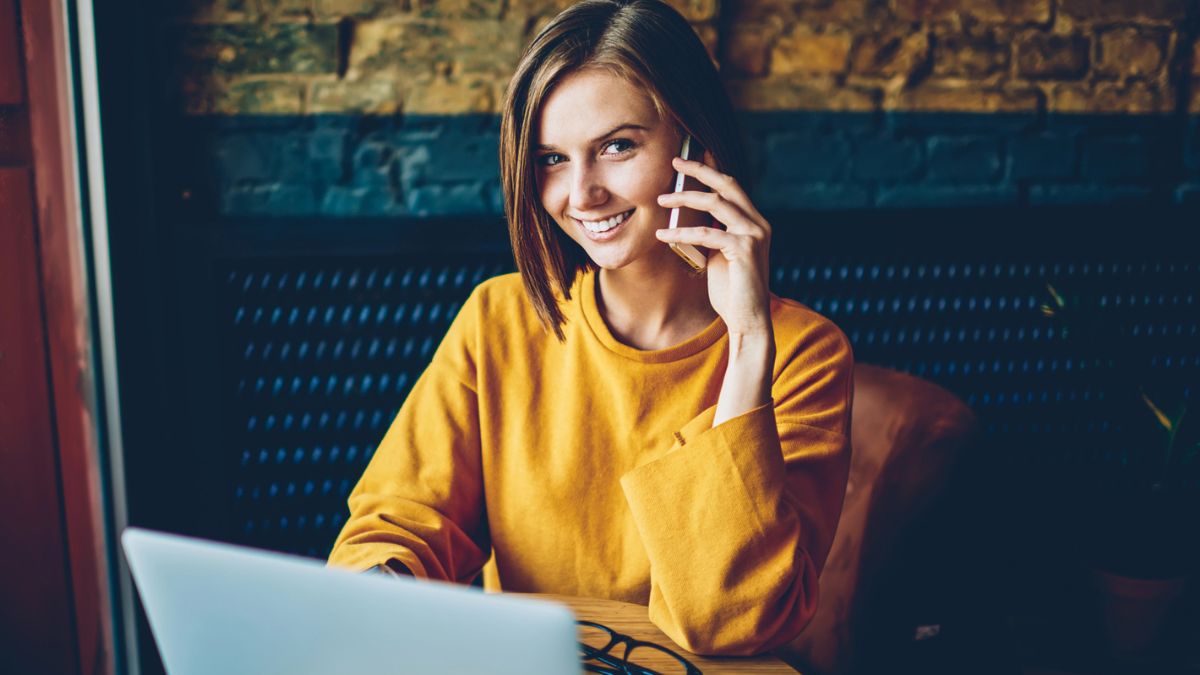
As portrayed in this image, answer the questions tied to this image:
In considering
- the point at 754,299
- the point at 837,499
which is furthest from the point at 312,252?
the point at 837,499

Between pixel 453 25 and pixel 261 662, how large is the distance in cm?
136

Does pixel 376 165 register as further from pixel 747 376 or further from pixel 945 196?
pixel 945 196

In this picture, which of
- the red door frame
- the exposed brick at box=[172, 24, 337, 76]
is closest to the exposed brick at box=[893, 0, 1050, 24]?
the exposed brick at box=[172, 24, 337, 76]

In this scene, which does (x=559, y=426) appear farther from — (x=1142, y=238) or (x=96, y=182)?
(x=1142, y=238)

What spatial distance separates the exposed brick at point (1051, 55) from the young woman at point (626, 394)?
111cm

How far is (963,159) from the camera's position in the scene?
1824 millimetres

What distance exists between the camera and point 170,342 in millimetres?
1610

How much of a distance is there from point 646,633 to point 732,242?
18.3 inches

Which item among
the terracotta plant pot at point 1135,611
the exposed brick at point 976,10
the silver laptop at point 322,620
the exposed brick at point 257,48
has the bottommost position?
the terracotta plant pot at point 1135,611

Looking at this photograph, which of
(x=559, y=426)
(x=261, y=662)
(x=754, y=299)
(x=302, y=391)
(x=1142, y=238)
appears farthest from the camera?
(x=1142, y=238)

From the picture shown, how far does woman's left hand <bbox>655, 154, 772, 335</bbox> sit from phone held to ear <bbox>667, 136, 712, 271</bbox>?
1cm

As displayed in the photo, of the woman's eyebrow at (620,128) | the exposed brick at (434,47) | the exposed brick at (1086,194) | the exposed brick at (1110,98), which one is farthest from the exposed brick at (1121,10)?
the woman's eyebrow at (620,128)

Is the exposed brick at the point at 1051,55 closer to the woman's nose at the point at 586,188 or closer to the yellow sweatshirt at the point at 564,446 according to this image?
the yellow sweatshirt at the point at 564,446

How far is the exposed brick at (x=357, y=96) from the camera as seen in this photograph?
1.59 meters
